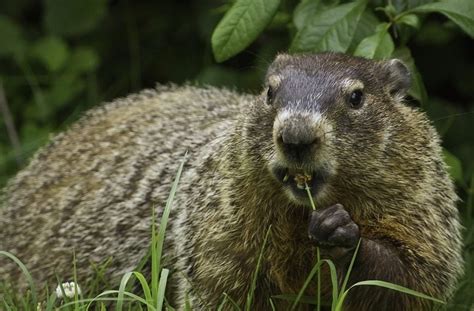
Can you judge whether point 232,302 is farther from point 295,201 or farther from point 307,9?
point 307,9

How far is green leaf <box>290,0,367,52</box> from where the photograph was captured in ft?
Result: 14.5

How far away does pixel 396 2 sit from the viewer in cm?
461

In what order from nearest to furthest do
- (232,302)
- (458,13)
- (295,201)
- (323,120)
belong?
(323,120) → (295,201) → (232,302) → (458,13)

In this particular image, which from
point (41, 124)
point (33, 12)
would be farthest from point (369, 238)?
point (33, 12)

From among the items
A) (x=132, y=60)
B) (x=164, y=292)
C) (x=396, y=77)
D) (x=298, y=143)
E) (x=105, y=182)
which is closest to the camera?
(x=298, y=143)

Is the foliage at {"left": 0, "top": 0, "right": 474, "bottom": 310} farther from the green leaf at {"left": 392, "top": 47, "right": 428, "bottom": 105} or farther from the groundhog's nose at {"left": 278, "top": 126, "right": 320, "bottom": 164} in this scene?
the groundhog's nose at {"left": 278, "top": 126, "right": 320, "bottom": 164}

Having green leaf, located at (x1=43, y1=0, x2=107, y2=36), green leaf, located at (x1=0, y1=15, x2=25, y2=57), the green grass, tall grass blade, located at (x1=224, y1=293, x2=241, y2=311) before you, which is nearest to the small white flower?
the green grass

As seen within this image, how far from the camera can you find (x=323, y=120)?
11.6 ft

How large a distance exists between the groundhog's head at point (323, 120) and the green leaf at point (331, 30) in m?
0.41

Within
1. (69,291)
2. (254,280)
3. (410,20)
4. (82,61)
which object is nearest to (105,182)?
(69,291)

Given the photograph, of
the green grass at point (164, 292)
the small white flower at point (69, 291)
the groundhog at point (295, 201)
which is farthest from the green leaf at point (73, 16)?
the small white flower at point (69, 291)

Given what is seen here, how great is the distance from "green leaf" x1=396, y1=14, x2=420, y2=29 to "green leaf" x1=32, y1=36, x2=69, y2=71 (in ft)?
9.33

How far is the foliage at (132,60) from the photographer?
5.98 meters

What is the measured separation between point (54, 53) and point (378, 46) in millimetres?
2900
